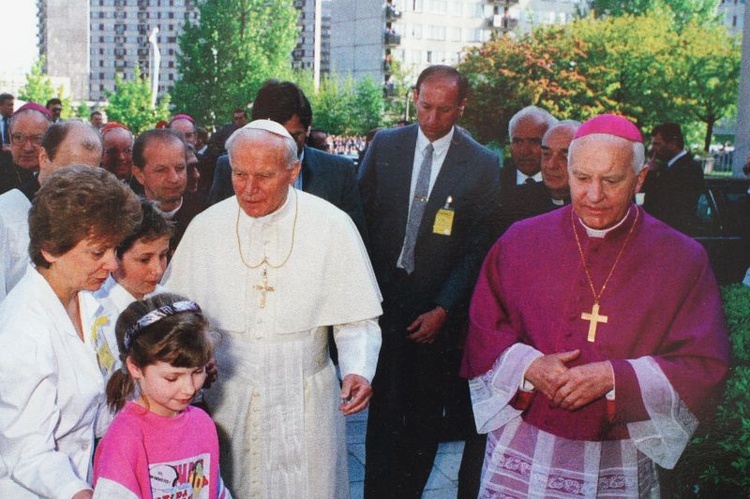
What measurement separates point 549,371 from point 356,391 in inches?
30.6

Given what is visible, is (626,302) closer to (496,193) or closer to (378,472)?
(496,193)

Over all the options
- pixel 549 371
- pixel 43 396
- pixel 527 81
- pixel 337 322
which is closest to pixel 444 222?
pixel 337 322

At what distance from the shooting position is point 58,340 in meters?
2.51

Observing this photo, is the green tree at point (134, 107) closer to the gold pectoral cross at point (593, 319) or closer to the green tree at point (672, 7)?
the green tree at point (672, 7)

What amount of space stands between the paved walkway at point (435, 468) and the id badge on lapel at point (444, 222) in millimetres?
1509

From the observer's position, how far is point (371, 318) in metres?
3.52

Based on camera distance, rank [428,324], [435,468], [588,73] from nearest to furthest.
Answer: [428,324]
[435,468]
[588,73]

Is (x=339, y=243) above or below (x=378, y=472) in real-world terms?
above

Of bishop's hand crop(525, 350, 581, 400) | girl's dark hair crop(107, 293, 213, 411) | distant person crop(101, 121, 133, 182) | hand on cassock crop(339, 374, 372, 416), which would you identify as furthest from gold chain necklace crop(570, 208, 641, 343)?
distant person crop(101, 121, 133, 182)

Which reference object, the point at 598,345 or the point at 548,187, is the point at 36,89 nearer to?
the point at 548,187

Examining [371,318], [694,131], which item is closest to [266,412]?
[371,318]

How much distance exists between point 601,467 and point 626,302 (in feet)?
1.95

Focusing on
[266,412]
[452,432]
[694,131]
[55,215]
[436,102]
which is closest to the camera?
[55,215]

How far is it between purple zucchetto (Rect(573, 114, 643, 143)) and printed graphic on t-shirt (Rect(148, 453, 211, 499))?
1.72 m
